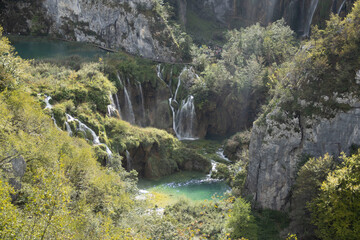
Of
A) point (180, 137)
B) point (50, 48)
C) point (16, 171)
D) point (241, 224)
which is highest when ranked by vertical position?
point (50, 48)

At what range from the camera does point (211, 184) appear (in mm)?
28594

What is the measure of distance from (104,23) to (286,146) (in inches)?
1654

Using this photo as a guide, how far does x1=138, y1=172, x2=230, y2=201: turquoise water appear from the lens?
1038 inches

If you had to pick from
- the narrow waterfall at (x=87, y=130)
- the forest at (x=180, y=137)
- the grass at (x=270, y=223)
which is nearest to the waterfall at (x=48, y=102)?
the forest at (x=180, y=137)

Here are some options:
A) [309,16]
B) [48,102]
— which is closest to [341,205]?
[48,102]

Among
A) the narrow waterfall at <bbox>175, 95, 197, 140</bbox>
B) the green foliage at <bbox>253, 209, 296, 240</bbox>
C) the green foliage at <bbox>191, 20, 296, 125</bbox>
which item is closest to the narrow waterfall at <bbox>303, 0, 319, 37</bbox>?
the green foliage at <bbox>191, 20, 296, 125</bbox>

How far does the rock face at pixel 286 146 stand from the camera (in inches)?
811

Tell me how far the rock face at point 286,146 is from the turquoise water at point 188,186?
159 inches

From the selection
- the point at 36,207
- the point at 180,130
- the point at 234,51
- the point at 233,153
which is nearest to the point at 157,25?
the point at 234,51

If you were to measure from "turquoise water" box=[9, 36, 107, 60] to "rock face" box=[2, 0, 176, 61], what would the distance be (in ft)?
8.11

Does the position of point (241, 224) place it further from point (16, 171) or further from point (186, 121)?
point (186, 121)

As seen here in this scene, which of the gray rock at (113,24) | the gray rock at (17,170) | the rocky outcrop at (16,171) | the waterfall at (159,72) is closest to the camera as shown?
the rocky outcrop at (16,171)

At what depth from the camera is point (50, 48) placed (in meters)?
47.9

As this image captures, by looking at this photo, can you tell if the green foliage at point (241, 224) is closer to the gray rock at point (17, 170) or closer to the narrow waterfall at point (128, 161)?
the narrow waterfall at point (128, 161)
